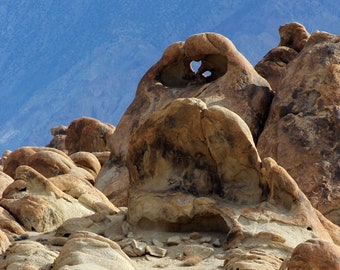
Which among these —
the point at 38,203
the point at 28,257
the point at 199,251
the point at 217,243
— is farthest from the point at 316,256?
the point at 38,203

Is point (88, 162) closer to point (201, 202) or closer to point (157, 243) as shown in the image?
point (201, 202)

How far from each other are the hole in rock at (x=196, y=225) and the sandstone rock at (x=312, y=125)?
562 centimetres

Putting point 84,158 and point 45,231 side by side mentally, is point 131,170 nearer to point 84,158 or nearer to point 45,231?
point 45,231

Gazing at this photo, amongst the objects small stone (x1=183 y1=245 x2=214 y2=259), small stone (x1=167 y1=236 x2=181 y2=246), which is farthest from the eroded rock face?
small stone (x1=167 y1=236 x2=181 y2=246)

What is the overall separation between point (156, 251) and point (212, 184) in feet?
5.78

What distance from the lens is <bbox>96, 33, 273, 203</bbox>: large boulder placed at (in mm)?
23984

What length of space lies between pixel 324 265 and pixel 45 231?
694cm

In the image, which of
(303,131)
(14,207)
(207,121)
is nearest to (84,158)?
(303,131)

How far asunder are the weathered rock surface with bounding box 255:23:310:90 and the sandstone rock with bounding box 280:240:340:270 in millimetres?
17527

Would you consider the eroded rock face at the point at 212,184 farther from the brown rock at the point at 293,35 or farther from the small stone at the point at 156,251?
the brown rock at the point at 293,35

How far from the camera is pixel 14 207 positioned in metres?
17.2

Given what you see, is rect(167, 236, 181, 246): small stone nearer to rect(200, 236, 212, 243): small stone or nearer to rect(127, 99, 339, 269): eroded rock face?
rect(200, 236, 212, 243): small stone

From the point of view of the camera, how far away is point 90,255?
12.0 m

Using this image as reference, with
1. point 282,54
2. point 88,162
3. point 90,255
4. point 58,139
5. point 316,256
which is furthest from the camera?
point 58,139
